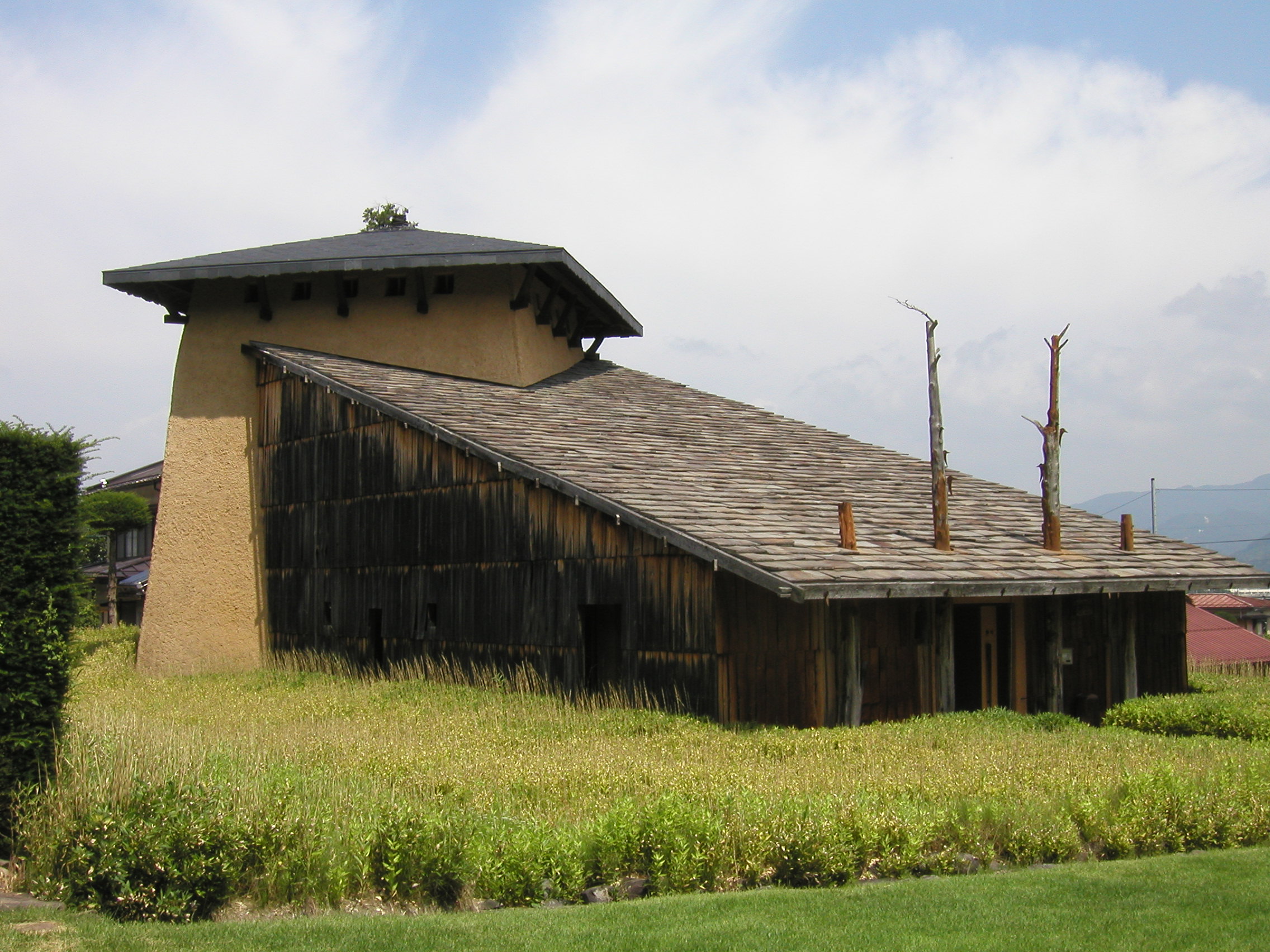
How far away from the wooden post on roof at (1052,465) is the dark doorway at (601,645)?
286 inches

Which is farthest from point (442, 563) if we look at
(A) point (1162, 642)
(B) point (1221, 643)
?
(B) point (1221, 643)

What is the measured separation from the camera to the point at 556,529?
18203mm

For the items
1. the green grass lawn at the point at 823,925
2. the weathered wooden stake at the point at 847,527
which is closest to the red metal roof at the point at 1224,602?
the weathered wooden stake at the point at 847,527

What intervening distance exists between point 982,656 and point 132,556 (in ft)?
137

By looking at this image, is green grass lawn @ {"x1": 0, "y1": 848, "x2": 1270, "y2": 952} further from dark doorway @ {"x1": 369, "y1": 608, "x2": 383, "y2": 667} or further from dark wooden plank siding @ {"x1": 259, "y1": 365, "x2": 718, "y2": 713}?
dark doorway @ {"x1": 369, "y1": 608, "x2": 383, "y2": 667}

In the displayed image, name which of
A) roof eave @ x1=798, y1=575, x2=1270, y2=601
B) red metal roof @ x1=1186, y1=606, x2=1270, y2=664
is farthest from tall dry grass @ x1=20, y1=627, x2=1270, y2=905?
red metal roof @ x1=1186, y1=606, x2=1270, y2=664

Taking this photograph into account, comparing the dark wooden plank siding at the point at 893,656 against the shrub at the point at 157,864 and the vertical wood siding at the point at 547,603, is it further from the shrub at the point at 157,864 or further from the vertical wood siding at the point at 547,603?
the shrub at the point at 157,864

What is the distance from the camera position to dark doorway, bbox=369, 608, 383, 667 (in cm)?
2186

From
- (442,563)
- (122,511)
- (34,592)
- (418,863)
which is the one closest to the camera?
(418,863)

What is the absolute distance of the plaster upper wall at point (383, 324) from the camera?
81.5 ft

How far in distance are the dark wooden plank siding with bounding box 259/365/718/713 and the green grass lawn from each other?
25.6ft

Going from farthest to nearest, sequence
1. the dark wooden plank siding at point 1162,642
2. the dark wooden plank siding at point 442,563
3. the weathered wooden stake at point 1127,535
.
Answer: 1. the dark wooden plank siding at point 1162,642
2. the weathered wooden stake at point 1127,535
3. the dark wooden plank siding at point 442,563

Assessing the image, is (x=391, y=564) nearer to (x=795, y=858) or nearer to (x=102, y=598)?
(x=795, y=858)

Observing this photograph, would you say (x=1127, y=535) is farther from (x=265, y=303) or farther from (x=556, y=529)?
(x=265, y=303)
